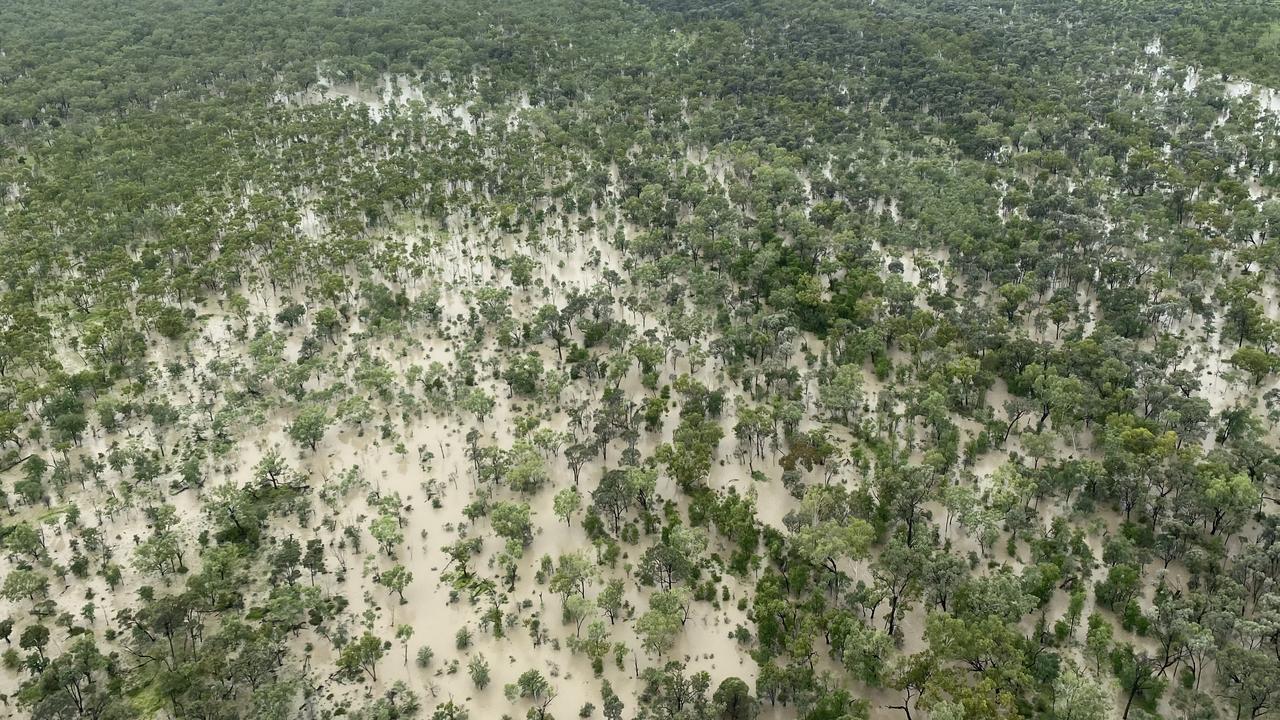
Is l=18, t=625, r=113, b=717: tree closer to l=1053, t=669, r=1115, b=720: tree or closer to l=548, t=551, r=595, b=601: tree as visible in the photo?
l=548, t=551, r=595, b=601: tree

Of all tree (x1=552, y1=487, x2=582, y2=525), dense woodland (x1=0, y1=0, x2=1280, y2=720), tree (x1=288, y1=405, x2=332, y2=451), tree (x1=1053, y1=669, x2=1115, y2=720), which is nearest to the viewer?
tree (x1=1053, y1=669, x2=1115, y2=720)

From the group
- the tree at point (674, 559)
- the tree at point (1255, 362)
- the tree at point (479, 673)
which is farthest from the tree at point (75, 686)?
the tree at point (1255, 362)

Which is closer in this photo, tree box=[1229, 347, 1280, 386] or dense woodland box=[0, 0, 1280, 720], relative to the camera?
dense woodland box=[0, 0, 1280, 720]

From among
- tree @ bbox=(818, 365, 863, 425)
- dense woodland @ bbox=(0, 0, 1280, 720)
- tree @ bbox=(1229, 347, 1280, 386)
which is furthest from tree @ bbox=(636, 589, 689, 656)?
tree @ bbox=(1229, 347, 1280, 386)

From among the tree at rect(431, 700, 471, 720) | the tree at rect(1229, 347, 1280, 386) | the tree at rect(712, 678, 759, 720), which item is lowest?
the tree at rect(431, 700, 471, 720)

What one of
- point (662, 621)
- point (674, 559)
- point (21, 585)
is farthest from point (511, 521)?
point (21, 585)

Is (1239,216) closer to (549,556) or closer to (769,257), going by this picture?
(769,257)

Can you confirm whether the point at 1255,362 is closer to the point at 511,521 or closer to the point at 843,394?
the point at 843,394
